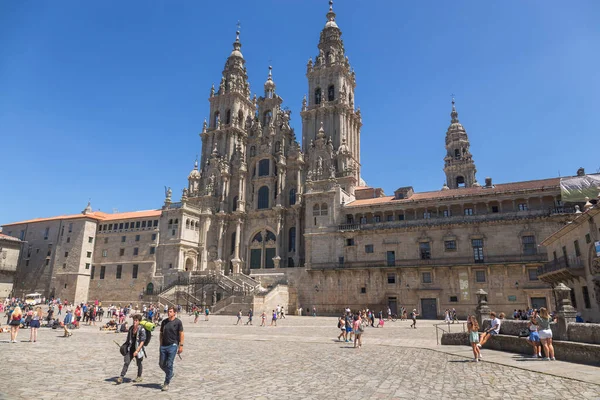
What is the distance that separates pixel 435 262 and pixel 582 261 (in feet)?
54.0

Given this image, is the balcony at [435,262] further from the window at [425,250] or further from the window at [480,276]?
the window at [480,276]

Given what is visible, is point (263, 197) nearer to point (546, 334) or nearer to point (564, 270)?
point (564, 270)


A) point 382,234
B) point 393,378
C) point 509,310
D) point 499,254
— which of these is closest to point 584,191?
point 499,254

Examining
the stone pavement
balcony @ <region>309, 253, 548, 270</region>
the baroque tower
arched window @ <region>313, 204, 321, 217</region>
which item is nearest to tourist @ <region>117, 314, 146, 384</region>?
the stone pavement

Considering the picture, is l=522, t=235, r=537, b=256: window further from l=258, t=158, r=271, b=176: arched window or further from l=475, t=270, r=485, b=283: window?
l=258, t=158, r=271, b=176: arched window

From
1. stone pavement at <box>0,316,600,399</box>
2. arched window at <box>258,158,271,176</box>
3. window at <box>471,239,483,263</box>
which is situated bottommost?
stone pavement at <box>0,316,600,399</box>

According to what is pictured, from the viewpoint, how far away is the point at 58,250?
5897 centimetres

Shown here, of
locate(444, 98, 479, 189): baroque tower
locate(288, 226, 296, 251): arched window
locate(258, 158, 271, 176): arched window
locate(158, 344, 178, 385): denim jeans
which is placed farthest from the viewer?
locate(444, 98, 479, 189): baroque tower

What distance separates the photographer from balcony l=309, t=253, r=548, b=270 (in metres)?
37.6

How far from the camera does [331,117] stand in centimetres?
5809

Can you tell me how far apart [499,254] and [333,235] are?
1714cm

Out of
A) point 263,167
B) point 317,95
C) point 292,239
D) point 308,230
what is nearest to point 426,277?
point 308,230

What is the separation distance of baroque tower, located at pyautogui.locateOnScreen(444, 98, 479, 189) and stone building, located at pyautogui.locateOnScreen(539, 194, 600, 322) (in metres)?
42.1

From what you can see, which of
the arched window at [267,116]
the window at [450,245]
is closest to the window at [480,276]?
the window at [450,245]
